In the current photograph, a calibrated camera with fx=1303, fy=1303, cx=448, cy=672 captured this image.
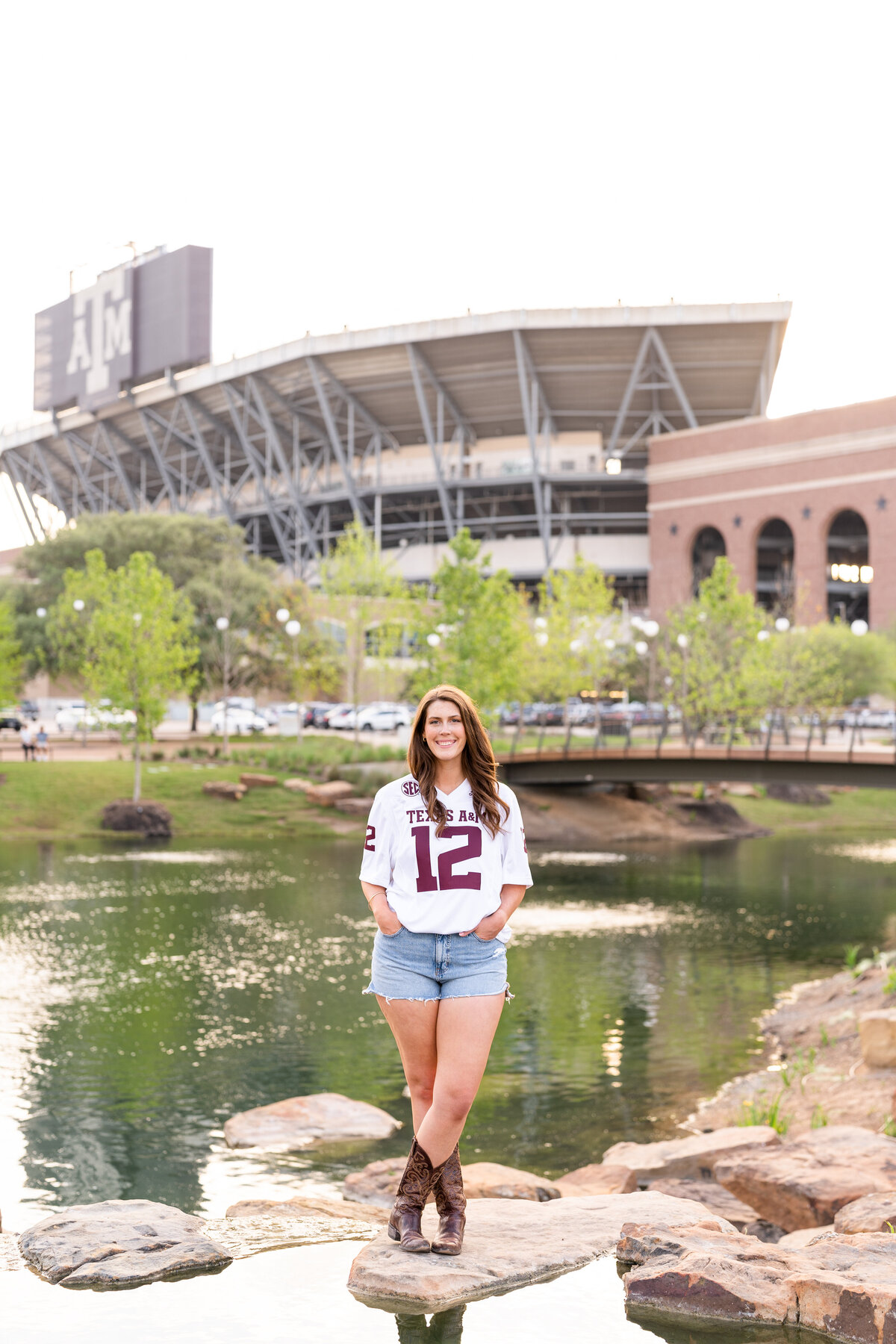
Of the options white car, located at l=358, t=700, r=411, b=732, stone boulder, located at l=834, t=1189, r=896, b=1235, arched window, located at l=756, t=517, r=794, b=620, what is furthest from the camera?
arched window, located at l=756, t=517, r=794, b=620

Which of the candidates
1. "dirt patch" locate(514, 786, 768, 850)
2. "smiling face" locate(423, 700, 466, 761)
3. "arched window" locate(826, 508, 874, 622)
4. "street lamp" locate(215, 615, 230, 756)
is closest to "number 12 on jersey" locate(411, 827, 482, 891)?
"smiling face" locate(423, 700, 466, 761)

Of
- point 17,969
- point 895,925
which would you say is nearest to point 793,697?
point 895,925

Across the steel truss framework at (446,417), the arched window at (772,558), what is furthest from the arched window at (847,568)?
the steel truss framework at (446,417)

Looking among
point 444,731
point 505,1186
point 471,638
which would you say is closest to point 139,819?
point 471,638

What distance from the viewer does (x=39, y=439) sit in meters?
102

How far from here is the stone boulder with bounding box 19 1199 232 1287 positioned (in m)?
5.11

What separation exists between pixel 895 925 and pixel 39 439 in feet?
293

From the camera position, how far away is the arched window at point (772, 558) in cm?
7831

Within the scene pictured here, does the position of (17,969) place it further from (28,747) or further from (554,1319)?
(28,747)

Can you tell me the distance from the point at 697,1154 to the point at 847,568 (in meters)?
75.0

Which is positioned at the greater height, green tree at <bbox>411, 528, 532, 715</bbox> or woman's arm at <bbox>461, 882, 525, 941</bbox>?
green tree at <bbox>411, 528, 532, 715</bbox>

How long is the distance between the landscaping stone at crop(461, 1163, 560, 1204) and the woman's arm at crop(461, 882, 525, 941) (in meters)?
4.22

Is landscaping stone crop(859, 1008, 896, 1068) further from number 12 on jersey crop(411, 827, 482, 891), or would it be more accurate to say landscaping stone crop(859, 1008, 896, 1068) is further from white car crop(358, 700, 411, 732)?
white car crop(358, 700, 411, 732)

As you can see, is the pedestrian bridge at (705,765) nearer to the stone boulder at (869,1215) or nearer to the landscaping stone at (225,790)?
the landscaping stone at (225,790)
